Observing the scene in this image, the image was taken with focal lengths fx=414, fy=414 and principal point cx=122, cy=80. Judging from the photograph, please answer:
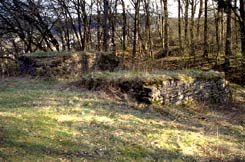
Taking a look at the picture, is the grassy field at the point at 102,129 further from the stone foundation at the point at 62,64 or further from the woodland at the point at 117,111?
the stone foundation at the point at 62,64

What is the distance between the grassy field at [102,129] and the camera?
21.5ft

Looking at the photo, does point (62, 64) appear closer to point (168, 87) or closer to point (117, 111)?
point (168, 87)

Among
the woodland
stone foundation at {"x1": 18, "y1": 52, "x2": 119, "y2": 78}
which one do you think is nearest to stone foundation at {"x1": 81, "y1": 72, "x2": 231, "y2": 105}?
the woodland

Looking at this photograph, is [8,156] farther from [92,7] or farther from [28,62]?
[92,7]

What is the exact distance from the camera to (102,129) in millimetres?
7906

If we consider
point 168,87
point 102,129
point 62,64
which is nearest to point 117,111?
point 102,129

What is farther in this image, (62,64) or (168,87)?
(62,64)

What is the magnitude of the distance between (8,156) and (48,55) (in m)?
8.96

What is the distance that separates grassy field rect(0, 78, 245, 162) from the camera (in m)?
6.56

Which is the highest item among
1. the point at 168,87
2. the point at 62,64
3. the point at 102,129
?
the point at 62,64

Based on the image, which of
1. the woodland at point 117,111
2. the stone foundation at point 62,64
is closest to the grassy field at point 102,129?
the woodland at point 117,111

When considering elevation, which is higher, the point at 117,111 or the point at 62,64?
the point at 62,64

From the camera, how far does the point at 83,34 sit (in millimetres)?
28250

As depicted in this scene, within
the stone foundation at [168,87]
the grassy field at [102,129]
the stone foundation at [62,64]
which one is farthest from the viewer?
the stone foundation at [62,64]
